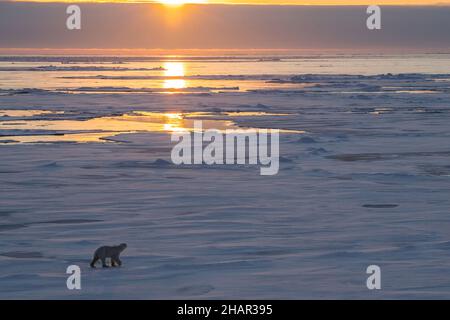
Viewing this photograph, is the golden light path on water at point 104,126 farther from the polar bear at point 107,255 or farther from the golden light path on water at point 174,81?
the golden light path on water at point 174,81

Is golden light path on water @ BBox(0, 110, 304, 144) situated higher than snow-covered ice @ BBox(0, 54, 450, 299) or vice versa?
golden light path on water @ BBox(0, 110, 304, 144)

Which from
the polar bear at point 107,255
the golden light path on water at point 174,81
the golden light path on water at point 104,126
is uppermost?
the golden light path on water at point 174,81

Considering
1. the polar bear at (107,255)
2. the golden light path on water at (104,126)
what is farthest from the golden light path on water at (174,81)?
the polar bear at (107,255)

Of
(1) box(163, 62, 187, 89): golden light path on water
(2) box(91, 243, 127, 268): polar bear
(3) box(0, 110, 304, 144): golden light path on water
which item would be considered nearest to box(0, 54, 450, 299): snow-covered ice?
(2) box(91, 243, 127, 268): polar bear

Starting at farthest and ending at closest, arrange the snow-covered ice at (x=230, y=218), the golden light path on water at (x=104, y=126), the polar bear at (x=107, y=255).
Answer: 1. the golden light path on water at (x=104, y=126)
2. the polar bear at (x=107, y=255)
3. the snow-covered ice at (x=230, y=218)

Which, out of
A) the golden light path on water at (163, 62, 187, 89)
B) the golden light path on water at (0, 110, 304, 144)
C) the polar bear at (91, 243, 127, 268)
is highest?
the golden light path on water at (163, 62, 187, 89)

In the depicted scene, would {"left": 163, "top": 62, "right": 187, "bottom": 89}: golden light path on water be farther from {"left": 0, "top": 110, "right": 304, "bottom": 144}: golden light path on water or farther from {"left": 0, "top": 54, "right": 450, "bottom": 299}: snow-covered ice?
{"left": 0, "top": 54, "right": 450, "bottom": 299}: snow-covered ice

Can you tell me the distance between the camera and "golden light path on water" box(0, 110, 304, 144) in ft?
57.6

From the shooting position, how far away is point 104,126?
20.4 meters

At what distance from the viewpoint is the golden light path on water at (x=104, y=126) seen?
57.6 ft

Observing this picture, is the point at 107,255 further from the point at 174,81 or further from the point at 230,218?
the point at 174,81
